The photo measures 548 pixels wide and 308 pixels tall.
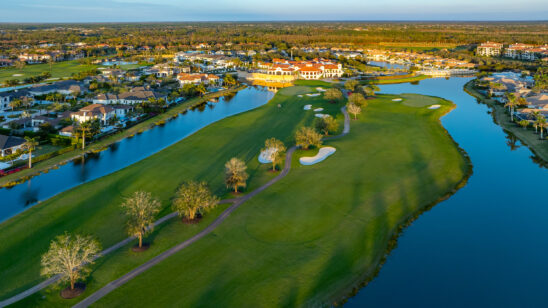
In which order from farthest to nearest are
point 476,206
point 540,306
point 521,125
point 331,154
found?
point 521,125, point 331,154, point 476,206, point 540,306

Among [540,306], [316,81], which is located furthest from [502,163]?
[316,81]

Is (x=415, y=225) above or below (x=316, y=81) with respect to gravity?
below

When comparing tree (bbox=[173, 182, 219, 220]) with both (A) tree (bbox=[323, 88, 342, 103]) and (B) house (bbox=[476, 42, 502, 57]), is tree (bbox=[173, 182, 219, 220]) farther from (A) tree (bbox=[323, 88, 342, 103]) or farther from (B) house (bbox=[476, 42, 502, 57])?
(B) house (bbox=[476, 42, 502, 57])

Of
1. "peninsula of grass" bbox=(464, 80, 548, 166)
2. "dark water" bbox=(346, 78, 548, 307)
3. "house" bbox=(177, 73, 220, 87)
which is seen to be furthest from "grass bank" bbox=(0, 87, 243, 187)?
"peninsula of grass" bbox=(464, 80, 548, 166)

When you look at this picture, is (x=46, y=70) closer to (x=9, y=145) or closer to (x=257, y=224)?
(x=9, y=145)

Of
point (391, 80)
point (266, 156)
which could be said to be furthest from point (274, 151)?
point (391, 80)

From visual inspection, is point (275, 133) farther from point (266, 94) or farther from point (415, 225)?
point (266, 94)
